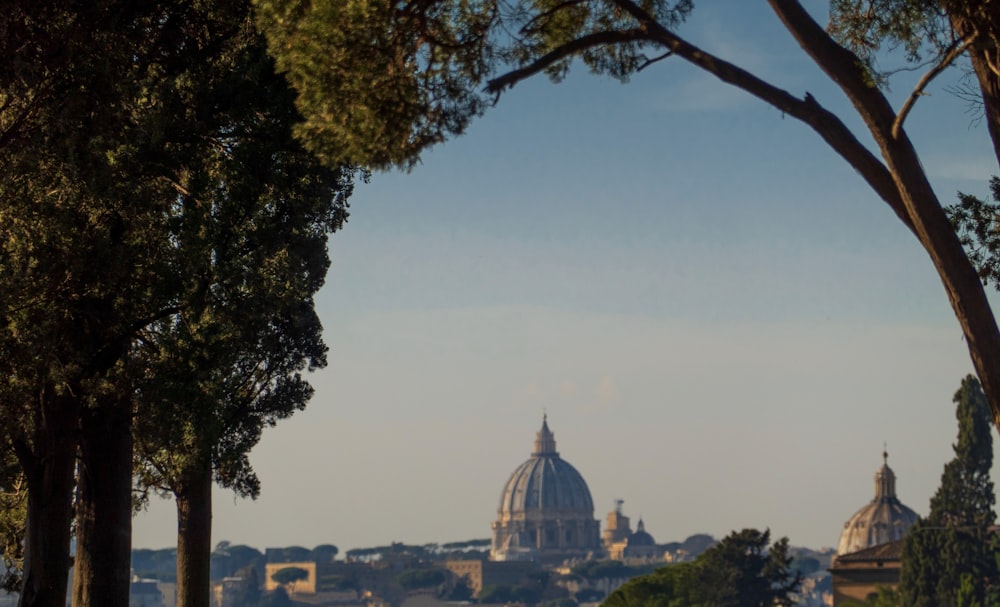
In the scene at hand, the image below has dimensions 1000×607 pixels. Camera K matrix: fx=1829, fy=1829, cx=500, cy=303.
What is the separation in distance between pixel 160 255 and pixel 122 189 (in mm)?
835

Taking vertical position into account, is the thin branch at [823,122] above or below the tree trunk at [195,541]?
above

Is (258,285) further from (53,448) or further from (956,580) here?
(956,580)

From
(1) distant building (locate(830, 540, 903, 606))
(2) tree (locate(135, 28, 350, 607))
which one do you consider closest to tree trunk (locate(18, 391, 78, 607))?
(2) tree (locate(135, 28, 350, 607))

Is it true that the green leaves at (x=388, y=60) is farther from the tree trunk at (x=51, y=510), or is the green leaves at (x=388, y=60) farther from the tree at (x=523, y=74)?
the tree trunk at (x=51, y=510)

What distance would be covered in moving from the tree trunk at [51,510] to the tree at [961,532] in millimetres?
64949

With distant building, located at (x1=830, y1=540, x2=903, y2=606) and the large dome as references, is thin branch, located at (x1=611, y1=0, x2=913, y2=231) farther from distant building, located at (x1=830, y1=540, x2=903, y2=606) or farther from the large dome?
the large dome

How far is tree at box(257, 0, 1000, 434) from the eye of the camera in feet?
32.0

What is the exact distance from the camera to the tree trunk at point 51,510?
13.9 metres

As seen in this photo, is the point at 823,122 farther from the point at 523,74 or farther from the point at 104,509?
the point at 104,509

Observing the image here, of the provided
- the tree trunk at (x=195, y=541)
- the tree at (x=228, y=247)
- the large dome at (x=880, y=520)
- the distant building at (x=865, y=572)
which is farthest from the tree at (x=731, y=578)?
the tree at (x=228, y=247)

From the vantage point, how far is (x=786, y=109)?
400 inches

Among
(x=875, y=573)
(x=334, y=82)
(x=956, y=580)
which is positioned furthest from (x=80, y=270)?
(x=875, y=573)

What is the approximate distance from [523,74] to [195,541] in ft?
22.1

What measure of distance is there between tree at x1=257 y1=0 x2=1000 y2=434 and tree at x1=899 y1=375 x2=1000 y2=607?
66507 mm
